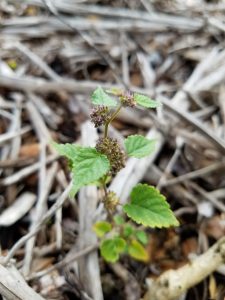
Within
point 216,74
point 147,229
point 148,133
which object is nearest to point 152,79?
point 216,74

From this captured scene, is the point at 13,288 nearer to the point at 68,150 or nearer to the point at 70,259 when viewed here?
the point at 70,259

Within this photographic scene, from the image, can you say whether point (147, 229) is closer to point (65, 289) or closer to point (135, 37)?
point (65, 289)

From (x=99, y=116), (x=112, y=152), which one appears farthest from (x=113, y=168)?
(x=99, y=116)

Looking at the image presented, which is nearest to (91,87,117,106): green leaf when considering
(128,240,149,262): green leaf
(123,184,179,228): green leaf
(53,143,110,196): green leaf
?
(53,143,110,196): green leaf

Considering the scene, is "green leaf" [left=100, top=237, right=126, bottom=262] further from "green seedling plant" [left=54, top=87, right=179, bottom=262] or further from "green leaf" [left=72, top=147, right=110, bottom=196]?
"green leaf" [left=72, top=147, right=110, bottom=196]

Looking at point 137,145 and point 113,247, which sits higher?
point 137,145

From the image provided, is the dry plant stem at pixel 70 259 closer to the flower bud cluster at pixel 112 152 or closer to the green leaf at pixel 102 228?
the green leaf at pixel 102 228
